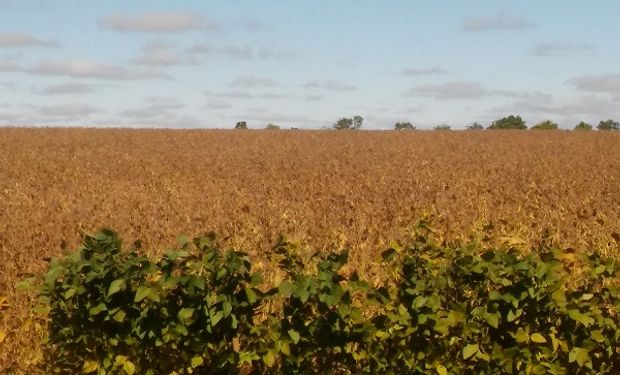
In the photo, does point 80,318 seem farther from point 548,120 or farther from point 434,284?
point 548,120

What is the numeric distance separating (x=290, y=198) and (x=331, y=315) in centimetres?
673

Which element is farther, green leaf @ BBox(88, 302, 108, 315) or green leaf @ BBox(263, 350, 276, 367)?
green leaf @ BBox(263, 350, 276, 367)

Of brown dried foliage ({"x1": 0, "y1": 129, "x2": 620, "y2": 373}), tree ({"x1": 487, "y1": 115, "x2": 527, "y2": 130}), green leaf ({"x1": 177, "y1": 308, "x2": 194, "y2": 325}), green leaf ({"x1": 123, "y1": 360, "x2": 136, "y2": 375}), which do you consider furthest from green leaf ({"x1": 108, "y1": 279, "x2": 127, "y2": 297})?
tree ({"x1": 487, "y1": 115, "x2": 527, "y2": 130})

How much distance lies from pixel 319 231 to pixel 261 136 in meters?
22.8

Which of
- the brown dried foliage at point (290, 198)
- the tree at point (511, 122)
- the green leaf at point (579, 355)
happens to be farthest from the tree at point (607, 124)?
the green leaf at point (579, 355)

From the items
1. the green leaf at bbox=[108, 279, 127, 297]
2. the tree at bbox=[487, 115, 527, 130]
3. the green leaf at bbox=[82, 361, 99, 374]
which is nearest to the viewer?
the green leaf at bbox=[108, 279, 127, 297]

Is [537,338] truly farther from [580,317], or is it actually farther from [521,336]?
[580,317]

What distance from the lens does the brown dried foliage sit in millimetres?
7379

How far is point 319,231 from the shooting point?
7.93 meters

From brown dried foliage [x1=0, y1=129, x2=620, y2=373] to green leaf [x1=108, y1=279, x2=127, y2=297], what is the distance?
1.70m

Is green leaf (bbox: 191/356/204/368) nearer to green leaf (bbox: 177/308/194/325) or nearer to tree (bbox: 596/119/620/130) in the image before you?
green leaf (bbox: 177/308/194/325)

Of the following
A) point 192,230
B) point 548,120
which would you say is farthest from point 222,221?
point 548,120

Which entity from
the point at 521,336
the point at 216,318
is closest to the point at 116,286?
the point at 216,318

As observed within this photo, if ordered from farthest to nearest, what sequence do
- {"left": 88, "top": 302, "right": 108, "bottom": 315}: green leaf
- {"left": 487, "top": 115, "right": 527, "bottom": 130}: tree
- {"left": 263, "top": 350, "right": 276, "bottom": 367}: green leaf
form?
{"left": 487, "top": 115, "right": 527, "bottom": 130}: tree, {"left": 263, "top": 350, "right": 276, "bottom": 367}: green leaf, {"left": 88, "top": 302, "right": 108, "bottom": 315}: green leaf
